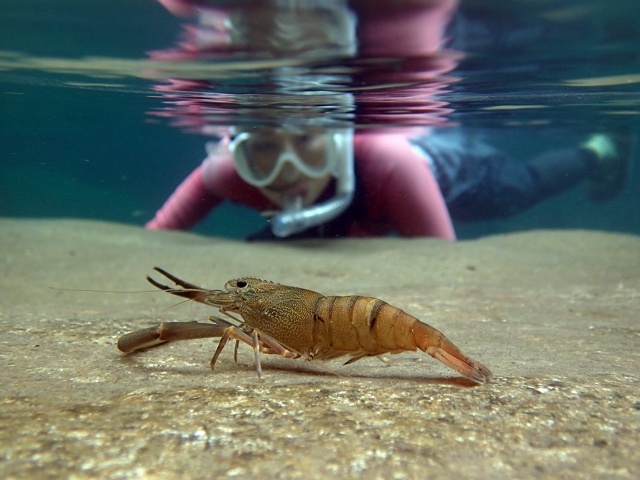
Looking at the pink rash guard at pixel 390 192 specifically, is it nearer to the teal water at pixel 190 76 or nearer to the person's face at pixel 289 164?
the person's face at pixel 289 164

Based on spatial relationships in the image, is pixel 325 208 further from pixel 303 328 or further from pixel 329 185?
pixel 303 328

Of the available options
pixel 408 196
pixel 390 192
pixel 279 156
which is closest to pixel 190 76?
pixel 279 156

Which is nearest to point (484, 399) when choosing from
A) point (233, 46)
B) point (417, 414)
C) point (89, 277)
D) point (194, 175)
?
point (417, 414)

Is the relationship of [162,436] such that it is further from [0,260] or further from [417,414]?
[0,260]

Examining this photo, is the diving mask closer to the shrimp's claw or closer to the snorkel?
the snorkel

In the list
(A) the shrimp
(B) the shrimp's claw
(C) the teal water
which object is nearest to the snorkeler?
(C) the teal water

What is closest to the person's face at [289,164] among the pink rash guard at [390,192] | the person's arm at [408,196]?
the pink rash guard at [390,192]
